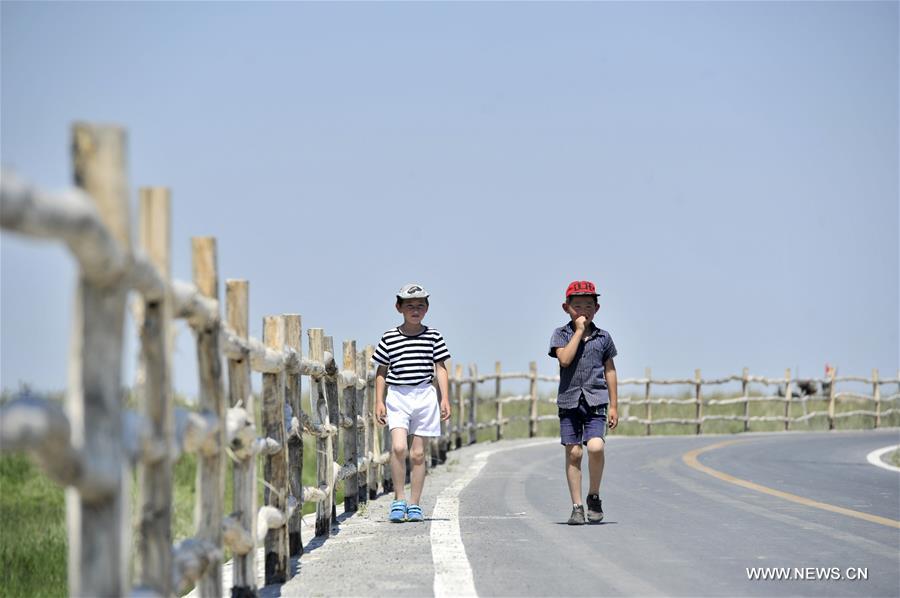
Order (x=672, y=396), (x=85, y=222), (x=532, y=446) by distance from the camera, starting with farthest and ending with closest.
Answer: (x=672, y=396) < (x=532, y=446) < (x=85, y=222)

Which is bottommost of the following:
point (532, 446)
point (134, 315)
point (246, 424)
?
point (532, 446)

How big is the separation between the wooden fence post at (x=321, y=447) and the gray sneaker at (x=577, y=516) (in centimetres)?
192

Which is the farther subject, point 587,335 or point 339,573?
point 587,335

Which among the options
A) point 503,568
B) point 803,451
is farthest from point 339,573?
point 803,451

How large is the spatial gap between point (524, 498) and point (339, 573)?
578 centimetres

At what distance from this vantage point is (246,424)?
6629 mm

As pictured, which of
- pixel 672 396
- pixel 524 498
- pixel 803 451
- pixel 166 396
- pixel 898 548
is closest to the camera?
pixel 166 396

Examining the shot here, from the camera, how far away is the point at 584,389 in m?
11.0

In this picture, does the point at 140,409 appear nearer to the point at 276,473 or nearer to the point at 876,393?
the point at 276,473

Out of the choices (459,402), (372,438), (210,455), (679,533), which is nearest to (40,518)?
(372,438)

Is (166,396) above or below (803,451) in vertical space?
above

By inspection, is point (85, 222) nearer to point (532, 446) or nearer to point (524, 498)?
point (524, 498)

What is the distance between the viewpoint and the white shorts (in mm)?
11375

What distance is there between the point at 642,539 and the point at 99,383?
6.49 m
